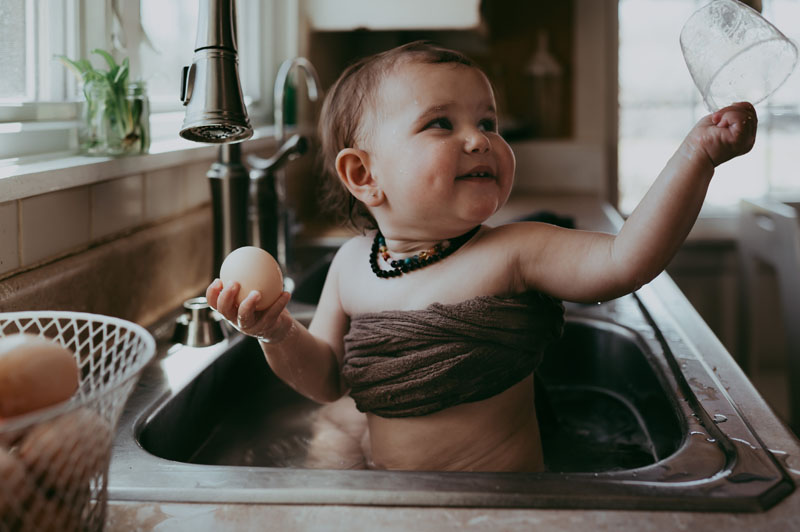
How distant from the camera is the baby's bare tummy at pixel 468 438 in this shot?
868mm

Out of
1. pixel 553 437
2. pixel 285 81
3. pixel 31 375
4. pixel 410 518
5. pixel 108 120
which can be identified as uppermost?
pixel 285 81

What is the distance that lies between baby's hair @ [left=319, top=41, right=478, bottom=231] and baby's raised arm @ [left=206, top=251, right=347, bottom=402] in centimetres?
15

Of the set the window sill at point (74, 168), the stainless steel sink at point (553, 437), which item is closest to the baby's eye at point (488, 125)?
the stainless steel sink at point (553, 437)

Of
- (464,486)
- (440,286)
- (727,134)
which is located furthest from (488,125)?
(464,486)

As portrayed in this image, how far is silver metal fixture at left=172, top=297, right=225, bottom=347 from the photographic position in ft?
3.41

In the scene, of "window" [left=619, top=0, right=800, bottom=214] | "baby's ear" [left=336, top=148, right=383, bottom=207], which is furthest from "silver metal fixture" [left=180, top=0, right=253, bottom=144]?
"window" [left=619, top=0, right=800, bottom=214]

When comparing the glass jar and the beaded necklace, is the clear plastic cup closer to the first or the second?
the beaded necklace

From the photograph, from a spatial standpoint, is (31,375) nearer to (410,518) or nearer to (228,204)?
(410,518)

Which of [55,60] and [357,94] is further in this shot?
[55,60]

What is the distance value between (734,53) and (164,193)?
2.84 ft

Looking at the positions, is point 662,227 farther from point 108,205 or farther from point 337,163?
point 108,205

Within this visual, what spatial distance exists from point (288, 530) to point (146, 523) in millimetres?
108

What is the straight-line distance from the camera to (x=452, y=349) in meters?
0.83

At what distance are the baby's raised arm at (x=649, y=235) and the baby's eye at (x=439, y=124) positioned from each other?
0.51 feet
